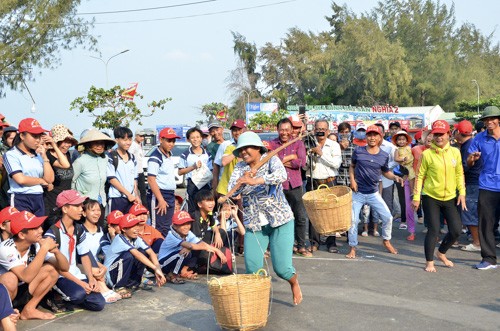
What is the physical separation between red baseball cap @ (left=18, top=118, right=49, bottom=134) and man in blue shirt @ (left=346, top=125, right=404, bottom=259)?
14.7ft

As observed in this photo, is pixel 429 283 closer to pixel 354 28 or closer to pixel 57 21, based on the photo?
pixel 57 21

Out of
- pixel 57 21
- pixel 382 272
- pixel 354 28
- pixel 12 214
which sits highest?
pixel 354 28

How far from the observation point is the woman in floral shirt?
655 centimetres

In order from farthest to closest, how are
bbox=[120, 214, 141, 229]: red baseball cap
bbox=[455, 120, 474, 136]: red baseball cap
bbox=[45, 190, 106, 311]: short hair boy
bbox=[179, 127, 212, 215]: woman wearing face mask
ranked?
bbox=[455, 120, 474, 136]: red baseball cap
bbox=[179, 127, 212, 215]: woman wearing face mask
bbox=[120, 214, 141, 229]: red baseball cap
bbox=[45, 190, 106, 311]: short hair boy

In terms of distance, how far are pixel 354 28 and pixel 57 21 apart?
55.1 meters

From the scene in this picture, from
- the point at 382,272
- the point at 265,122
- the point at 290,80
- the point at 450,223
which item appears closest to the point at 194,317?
the point at 382,272

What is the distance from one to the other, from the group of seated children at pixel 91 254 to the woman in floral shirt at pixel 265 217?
9.9 inches

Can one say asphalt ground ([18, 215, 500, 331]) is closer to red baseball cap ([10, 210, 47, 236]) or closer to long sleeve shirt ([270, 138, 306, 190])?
red baseball cap ([10, 210, 47, 236])

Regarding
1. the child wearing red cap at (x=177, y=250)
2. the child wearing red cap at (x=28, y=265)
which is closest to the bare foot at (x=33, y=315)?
the child wearing red cap at (x=28, y=265)

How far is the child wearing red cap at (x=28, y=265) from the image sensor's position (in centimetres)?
613

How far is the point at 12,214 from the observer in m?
6.34

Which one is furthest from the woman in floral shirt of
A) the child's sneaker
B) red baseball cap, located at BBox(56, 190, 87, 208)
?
the child's sneaker

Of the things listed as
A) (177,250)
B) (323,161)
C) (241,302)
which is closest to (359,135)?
(323,161)

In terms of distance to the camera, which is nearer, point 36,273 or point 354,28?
point 36,273
